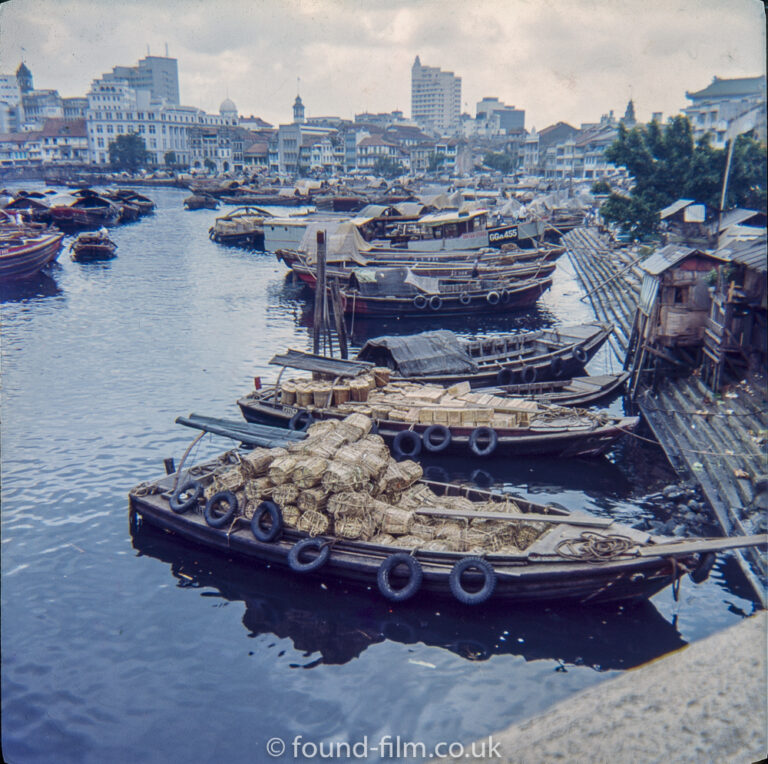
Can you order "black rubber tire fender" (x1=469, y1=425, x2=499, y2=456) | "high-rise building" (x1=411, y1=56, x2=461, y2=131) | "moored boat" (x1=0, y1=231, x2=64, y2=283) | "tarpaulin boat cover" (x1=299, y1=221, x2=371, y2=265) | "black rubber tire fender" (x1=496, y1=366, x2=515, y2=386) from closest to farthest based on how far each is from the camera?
"black rubber tire fender" (x1=469, y1=425, x2=499, y2=456)
"black rubber tire fender" (x1=496, y1=366, x2=515, y2=386)
"tarpaulin boat cover" (x1=299, y1=221, x2=371, y2=265)
"moored boat" (x1=0, y1=231, x2=64, y2=283)
"high-rise building" (x1=411, y1=56, x2=461, y2=131)

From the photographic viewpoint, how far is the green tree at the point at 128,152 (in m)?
129

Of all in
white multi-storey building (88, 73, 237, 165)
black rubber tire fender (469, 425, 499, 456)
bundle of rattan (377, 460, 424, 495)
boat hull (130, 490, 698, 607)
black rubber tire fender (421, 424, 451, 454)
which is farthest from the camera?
white multi-storey building (88, 73, 237, 165)

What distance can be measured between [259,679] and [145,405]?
52.0 feet

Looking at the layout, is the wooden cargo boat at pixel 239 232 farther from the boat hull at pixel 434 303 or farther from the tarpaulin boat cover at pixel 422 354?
the tarpaulin boat cover at pixel 422 354

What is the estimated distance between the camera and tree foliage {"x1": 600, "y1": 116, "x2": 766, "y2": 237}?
120 ft

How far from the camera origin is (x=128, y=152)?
132000 mm

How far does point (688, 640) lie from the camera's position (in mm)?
12102

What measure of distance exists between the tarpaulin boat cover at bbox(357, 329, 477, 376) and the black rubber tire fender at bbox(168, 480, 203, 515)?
10800 mm

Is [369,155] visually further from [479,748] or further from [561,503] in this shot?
[479,748]

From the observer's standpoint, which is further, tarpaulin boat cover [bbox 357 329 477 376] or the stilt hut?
tarpaulin boat cover [bbox 357 329 477 376]

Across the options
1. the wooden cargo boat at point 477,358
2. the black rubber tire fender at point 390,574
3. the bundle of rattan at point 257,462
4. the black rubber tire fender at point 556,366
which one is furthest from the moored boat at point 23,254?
the black rubber tire fender at point 390,574

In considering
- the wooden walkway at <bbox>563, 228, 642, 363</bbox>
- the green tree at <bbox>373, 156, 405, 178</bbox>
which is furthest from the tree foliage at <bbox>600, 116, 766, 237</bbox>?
the green tree at <bbox>373, 156, 405, 178</bbox>

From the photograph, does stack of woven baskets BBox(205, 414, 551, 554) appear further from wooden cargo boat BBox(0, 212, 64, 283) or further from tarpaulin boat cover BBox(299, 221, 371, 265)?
wooden cargo boat BBox(0, 212, 64, 283)

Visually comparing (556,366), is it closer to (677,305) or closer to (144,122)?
(677,305)
